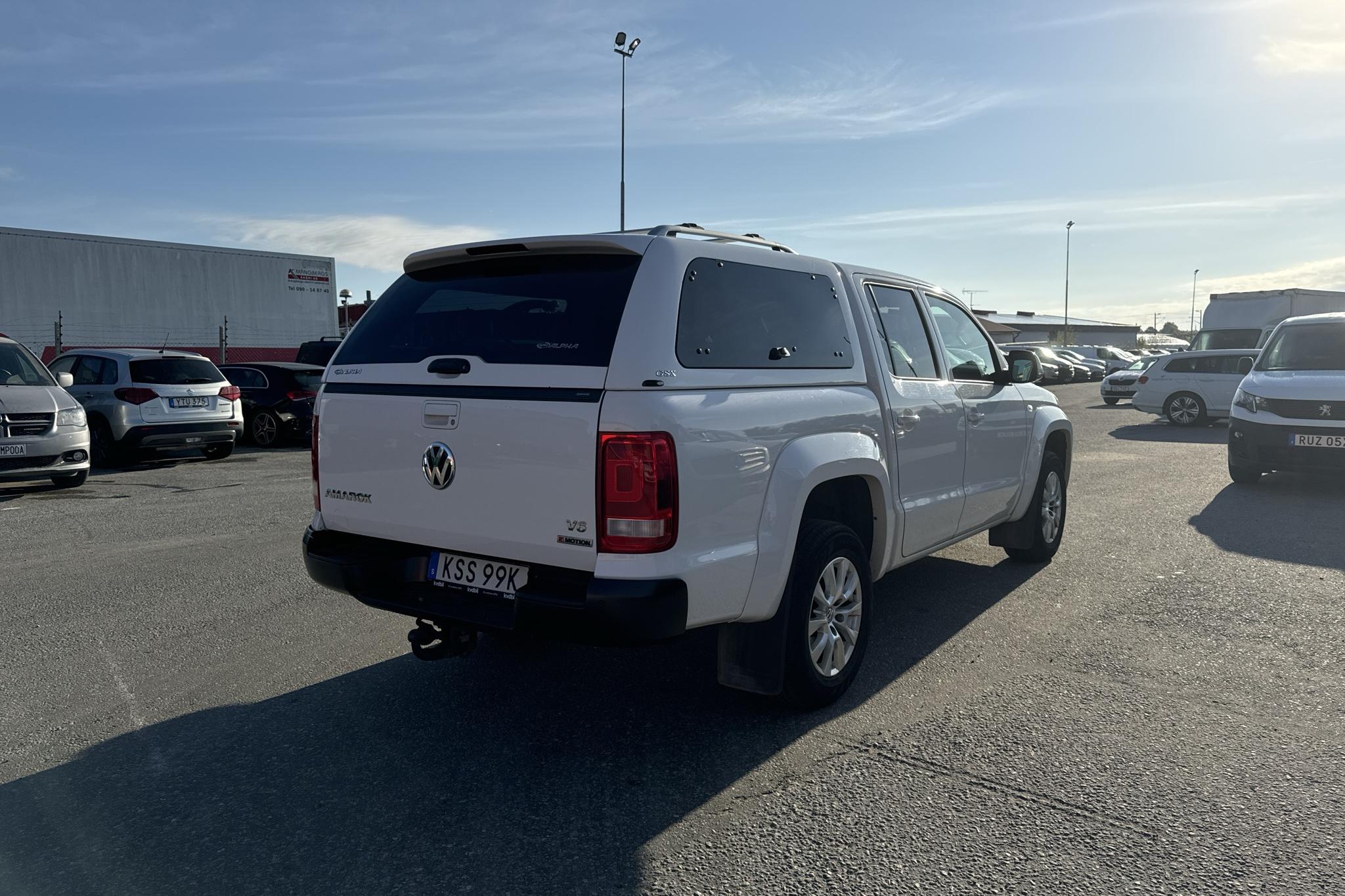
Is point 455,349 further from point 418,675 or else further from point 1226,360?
point 1226,360

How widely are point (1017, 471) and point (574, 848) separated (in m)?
4.20

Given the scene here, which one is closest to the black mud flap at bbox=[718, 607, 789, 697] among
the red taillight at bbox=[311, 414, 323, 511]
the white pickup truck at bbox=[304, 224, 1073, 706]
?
the white pickup truck at bbox=[304, 224, 1073, 706]

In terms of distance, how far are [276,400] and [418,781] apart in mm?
Answer: 13829

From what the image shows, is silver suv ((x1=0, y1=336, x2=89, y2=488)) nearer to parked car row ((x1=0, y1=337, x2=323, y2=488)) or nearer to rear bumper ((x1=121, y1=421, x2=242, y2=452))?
parked car row ((x1=0, y1=337, x2=323, y2=488))

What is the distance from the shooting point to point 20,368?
10578 millimetres

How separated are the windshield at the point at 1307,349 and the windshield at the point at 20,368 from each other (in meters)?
13.5

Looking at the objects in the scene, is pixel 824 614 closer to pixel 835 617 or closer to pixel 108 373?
pixel 835 617

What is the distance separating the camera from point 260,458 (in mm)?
14164

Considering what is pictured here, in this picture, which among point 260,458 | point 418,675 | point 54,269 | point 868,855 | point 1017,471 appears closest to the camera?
point 868,855

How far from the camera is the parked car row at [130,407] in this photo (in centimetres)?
1016

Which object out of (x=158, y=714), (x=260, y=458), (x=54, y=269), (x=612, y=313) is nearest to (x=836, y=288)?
(x=612, y=313)

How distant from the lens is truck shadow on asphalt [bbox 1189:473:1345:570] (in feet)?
23.5

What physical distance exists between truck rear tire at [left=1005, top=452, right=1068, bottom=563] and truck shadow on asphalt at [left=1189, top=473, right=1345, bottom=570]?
1485 millimetres

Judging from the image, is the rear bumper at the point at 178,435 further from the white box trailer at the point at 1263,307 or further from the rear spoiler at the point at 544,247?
the white box trailer at the point at 1263,307
